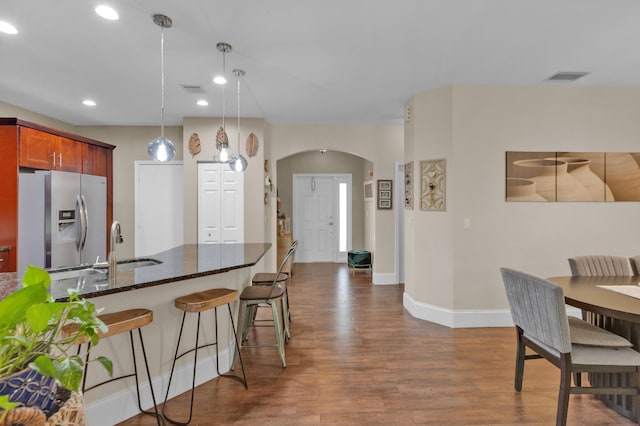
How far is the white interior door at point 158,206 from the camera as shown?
582 cm

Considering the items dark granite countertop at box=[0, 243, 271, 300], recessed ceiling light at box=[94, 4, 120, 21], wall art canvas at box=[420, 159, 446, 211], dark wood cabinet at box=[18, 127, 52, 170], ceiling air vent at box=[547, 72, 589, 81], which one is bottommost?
dark granite countertop at box=[0, 243, 271, 300]

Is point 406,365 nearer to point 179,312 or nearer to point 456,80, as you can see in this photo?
point 179,312

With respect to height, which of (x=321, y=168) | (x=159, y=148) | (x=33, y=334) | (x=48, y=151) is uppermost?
(x=321, y=168)

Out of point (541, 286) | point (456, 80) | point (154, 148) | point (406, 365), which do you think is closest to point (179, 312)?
point (154, 148)

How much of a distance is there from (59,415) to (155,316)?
5.98 ft

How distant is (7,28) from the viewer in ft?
8.67

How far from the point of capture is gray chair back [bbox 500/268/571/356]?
6.46 ft

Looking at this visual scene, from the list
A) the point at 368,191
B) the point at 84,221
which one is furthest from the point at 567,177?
the point at 84,221

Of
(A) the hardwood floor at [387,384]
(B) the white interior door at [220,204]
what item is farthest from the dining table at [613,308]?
(B) the white interior door at [220,204]

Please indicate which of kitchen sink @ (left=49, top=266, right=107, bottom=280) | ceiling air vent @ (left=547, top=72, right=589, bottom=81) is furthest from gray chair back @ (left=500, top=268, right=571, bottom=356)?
kitchen sink @ (left=49, top=266, right=107, bottom=280)

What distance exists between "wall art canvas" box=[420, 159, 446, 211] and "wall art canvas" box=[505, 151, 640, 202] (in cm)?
71

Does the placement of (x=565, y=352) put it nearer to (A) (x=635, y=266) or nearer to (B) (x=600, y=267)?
(B) (x=600, y=267)

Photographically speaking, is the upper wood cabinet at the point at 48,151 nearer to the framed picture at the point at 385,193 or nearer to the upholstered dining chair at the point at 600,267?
the framed picture at the point at 385,193

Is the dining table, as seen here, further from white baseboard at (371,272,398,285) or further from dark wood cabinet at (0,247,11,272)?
dark wood cabinet at (0,247,11,272)
